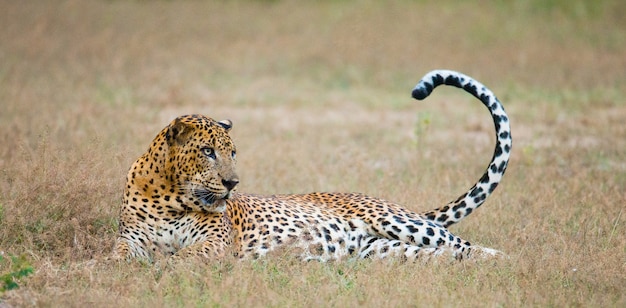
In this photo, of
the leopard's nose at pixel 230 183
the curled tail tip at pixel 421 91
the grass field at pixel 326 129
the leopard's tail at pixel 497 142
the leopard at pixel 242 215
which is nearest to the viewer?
the grass field at pixel 326 129

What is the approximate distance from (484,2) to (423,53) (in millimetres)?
Result: 4854

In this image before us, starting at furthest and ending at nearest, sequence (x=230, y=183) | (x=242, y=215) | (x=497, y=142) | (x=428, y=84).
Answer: (x=497, y=142)
(x=242, y=215)
(x=428, y=84)
(x=230, y=183)

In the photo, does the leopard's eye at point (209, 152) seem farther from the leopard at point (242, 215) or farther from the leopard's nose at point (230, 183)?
the leopard's nose at point (230, 183)

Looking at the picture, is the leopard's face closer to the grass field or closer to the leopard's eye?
the leopard's eye

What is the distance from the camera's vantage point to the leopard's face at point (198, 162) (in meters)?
7.22

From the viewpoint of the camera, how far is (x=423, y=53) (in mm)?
21484

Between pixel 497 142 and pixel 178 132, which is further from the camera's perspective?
pixel 497 142

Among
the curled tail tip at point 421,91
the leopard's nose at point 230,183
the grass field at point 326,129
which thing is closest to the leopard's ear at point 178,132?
the leopard's nose at point 230,183

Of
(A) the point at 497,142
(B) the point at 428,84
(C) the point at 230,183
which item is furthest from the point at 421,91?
(C) the point at 230,183

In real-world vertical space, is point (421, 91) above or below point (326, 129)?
above

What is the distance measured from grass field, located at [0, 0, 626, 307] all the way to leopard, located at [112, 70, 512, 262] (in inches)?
12.9

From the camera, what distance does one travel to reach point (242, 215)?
775cm

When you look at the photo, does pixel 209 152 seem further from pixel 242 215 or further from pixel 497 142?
pixel 497 142

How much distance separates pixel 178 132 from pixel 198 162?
0.94ft
